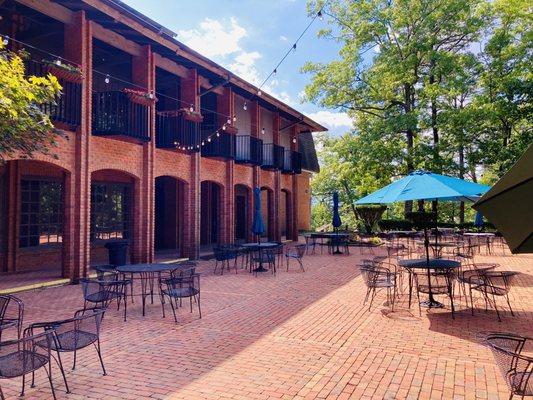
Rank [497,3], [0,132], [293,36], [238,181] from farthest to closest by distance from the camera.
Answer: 1. [497,3]
2. [238,181]
3. [293,36]
4. [0,132]

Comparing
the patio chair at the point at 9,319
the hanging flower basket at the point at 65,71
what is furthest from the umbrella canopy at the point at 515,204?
the hanging flower basket at the point at 65,71

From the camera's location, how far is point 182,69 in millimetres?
13766

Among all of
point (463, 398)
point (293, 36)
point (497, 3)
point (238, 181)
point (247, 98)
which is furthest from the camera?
point (497, 3)

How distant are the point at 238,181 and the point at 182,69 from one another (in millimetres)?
5017

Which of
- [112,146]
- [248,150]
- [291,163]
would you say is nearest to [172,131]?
[112,146]

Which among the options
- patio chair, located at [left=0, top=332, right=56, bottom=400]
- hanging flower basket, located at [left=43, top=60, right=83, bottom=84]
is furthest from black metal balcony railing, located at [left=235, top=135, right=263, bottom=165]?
patio chair, located at [left=0, top=332, right=56, bottom=400]

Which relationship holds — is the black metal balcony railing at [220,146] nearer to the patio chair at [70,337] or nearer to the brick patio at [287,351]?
the brick patio at [287,351]

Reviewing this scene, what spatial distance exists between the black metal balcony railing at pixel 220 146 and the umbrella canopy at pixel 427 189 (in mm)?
8146

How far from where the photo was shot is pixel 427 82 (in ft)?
72.3

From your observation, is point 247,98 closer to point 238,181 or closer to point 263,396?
point 238,181

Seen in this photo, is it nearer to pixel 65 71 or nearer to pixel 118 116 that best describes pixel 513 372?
pixel 65 71

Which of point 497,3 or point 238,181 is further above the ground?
point 497,3

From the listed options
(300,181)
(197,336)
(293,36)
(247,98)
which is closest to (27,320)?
(197,336)

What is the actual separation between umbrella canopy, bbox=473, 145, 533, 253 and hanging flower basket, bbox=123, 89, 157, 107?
9.75 m
